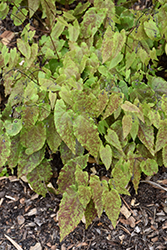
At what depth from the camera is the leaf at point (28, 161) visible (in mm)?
1691

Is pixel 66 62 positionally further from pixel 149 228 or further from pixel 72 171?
pixel 149 228

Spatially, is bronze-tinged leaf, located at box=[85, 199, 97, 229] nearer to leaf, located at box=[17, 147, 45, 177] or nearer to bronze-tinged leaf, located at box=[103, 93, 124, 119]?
leaf, located at box=[17, 147, 45, 177]

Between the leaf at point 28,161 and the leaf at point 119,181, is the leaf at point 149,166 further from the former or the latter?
the leaf at point 28,161

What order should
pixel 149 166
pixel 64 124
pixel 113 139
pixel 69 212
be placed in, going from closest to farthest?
pixel 64 124
pixel 69 212
pixel 113 139
pixel 149 166

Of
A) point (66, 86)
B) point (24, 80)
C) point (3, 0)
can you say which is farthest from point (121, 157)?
point (3, 0)

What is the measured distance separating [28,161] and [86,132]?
22.7 inches

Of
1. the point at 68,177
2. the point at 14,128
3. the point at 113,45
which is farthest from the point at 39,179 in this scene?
the point at 113,45

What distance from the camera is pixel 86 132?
138 centimetres

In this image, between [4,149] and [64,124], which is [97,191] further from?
[4,149]

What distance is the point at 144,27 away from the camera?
5.37ft

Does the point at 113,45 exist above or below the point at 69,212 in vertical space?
above

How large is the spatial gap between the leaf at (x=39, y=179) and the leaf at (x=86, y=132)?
55 cm

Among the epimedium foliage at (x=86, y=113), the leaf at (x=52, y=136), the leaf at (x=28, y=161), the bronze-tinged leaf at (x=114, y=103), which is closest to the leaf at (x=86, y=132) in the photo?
the epimedium foliage at (x=86, y=113)

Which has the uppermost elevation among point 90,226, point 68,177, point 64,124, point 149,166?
point 64,124
